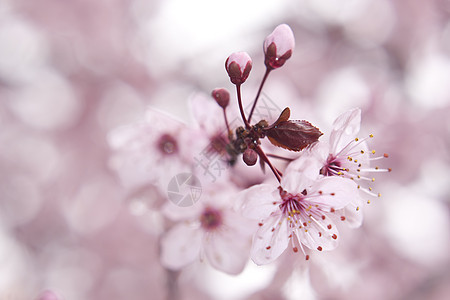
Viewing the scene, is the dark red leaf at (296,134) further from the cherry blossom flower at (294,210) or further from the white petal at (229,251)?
the white petal at (229,251)

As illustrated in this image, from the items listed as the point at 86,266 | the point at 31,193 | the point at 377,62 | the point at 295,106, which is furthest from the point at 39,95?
the point at 295,106

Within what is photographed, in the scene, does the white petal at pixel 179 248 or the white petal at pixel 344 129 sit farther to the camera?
the white petal at pixel 179 248

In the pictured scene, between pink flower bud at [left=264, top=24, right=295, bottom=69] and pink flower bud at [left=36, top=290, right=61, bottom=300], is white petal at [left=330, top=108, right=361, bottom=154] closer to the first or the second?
pink flower bud at [left=264, top=24, right=295, bottom=69]

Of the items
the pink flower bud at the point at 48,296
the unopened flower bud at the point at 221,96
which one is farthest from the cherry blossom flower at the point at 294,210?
the pink flower bud at the point at 48,296

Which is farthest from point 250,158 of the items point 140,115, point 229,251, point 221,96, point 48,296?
point 140,115

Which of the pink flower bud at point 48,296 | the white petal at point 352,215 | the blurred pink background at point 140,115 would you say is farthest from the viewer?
the blurred pink background at point 140,115

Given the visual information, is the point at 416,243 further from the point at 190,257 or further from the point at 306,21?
the point at 190,257

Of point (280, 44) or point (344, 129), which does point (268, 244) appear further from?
point (280, 44)
